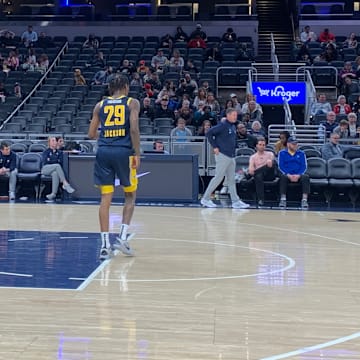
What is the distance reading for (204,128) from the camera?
1656 centimetres

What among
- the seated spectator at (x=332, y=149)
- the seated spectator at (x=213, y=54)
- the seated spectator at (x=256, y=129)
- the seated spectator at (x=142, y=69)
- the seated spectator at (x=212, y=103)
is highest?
the seated spectator at (x=213, y=54)

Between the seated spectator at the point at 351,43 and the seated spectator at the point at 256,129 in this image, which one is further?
the seated spectator at the point at 351,43

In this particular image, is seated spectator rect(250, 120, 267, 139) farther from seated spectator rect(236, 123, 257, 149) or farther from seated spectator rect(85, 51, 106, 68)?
seated spectator rect(85, 51, 106, 68)

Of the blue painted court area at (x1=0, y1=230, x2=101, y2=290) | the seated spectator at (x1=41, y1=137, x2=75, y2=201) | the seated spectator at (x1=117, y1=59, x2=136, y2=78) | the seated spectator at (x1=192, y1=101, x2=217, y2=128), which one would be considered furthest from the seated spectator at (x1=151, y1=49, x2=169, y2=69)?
the blue painted court area at (x1=0, y1=230, x2=101, y2=290)

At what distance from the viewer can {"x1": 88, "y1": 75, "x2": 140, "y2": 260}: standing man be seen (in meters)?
7.52

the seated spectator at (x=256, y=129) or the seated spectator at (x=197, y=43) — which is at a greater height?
the seated spectator at (x=197, y=43)

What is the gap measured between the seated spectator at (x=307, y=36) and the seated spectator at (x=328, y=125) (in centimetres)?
789

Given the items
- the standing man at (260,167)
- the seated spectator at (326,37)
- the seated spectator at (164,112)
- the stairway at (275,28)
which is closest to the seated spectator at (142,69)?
the seated spectator at (164,112)

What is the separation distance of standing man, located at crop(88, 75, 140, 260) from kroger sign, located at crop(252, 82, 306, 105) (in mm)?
12516

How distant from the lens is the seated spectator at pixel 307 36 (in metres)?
24.5

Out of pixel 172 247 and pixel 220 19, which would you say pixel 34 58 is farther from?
pixel 172 247

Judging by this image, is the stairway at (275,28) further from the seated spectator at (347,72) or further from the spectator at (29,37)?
the spectator at (29,37)

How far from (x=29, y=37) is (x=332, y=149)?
Result: 14754 millimetres

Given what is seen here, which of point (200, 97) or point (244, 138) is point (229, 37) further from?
point (244, 138)
